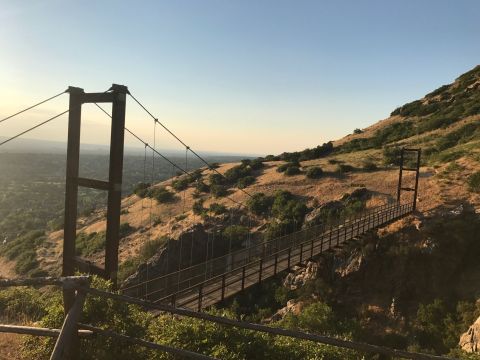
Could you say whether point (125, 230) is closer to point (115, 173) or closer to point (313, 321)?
point (313, 321)

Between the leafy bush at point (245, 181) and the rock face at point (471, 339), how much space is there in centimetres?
2771

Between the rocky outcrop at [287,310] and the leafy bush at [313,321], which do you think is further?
the rocky outcrop at [287,310]

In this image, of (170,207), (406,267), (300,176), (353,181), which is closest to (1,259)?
(170,207)

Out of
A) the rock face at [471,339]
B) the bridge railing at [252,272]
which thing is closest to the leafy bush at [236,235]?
the bridge railing at [252,272]

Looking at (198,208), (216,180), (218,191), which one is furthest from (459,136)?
(198,208)

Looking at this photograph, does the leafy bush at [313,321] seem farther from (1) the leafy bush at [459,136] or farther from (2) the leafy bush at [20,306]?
(1) the leafy bush at [459,136]

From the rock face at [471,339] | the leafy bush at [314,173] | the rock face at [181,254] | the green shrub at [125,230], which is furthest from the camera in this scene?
the leafy bush at [314,173]

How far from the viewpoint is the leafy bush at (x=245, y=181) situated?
42.8 metres

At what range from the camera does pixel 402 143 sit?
159 feet

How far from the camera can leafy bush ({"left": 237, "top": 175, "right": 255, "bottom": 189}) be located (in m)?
42.8

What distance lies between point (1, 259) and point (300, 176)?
106 ft

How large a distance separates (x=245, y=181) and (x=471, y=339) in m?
29.3

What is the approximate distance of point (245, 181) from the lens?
143 ft

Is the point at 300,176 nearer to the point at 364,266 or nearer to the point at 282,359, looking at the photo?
the point at 364,266
